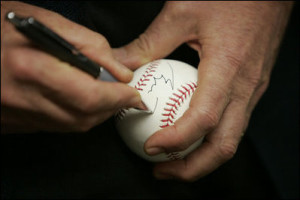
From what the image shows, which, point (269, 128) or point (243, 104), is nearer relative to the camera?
point (243, 104)

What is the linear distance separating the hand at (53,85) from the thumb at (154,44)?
0.25 m

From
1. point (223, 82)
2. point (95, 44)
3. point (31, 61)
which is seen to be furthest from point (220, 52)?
point (31, 61)

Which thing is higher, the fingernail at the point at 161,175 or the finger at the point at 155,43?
the finger at the point at 155,43

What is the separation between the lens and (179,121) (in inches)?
29.0

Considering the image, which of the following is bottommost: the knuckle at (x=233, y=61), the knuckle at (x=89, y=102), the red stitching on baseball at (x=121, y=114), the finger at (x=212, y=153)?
the finger at (x=212, y=153)

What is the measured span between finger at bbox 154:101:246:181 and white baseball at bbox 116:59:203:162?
8cm

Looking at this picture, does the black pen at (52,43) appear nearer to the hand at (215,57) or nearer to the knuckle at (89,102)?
the knuckle at (89,102)

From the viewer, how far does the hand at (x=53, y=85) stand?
0.51 meters

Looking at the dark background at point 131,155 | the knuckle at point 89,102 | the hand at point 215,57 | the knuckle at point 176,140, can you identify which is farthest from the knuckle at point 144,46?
the knuckle at point 89,102

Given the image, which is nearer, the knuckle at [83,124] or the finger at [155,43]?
the knuckle at [83,124]

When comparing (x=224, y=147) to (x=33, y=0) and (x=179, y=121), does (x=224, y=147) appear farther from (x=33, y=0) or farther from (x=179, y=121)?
(x=33, y=0)

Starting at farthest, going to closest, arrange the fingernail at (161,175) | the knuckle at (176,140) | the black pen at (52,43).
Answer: the fingernail at (161,175)
the knuckle at (176,140)
the black pen at (52,43)

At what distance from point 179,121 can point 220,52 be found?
0.92ft

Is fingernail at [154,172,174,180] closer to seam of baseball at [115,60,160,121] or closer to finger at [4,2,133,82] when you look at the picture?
seam of baseball at [115,60,160,121]
